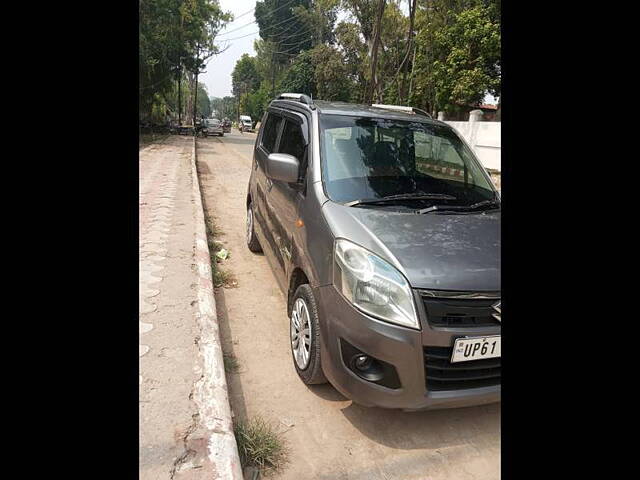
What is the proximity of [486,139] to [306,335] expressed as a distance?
14352mm

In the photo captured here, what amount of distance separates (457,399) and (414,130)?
2019 mm

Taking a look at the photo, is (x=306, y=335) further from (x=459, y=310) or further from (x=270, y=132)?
(x=270, y=132)

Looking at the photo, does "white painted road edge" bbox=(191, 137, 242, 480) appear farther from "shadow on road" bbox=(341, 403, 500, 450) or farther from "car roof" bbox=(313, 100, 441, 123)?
"car roof" bbox=(313, 100, 441, 123)

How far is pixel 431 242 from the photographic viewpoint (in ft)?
7.52

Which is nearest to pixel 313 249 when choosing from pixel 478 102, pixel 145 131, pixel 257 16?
→ pixel 478 102

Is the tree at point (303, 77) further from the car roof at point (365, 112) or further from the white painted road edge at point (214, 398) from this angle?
the white painted road edge at point (214, 398)

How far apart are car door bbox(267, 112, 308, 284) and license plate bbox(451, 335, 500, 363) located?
53.4 inches

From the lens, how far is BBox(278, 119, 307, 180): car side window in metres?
3.12

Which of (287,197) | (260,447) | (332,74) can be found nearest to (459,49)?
(332,74)

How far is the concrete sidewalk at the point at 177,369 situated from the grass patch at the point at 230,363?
0.59 feet

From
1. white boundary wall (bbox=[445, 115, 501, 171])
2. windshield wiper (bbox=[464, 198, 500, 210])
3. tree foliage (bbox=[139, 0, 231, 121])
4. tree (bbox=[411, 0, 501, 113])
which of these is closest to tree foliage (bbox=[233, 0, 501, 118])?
tree (bbox=[411, 0, 501, 113])
